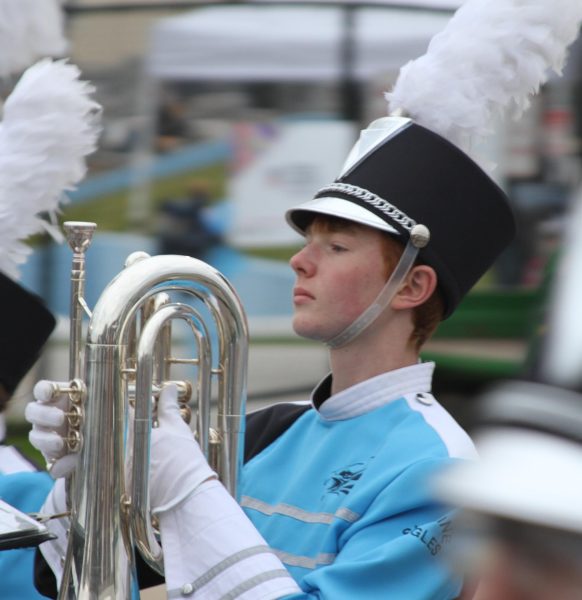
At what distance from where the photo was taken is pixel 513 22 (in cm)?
235

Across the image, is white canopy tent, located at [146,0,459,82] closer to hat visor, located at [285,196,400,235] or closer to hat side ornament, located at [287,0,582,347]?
hat side ornament, located at [287,0,582,347]

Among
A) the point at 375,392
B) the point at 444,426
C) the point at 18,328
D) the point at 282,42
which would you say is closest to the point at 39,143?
the point at 18,328

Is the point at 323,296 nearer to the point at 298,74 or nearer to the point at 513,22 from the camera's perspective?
the point at 513,22

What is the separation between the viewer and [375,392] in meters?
2.29

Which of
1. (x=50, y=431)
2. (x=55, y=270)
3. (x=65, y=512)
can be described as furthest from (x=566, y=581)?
(x=55, y=270)

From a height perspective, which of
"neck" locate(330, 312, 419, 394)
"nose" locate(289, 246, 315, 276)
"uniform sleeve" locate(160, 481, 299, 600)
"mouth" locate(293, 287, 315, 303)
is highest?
"nose" locate(289, 246, 315, 276)

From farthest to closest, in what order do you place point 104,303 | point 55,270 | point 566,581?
point 55,270, point 104,303, point 566,581

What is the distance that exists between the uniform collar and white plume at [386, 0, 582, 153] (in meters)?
0.49

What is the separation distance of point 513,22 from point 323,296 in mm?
642

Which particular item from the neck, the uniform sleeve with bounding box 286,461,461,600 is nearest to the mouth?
the neck

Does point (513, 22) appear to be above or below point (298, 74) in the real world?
above

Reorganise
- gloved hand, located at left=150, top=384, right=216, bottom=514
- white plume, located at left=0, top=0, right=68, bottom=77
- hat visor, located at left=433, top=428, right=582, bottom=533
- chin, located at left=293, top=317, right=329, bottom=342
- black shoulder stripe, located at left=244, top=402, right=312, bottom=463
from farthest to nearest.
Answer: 1. white plume, located at left=0, top=0, right=68, bottom=77
2. black shoulder stripe, located at left=244, top=402, right=312, bottom=463
3. chin, located at left=293, top=317, right=329, bottom=342
4. gloved hand, located at left=150, top=384, right=216, bottom=514
5. hat visor, located at left=433, top=428, right=582, bottom=533

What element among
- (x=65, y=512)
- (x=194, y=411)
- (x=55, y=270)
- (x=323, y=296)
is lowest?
(x=55, y=270)

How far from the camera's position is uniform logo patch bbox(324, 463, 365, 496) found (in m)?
2.15
